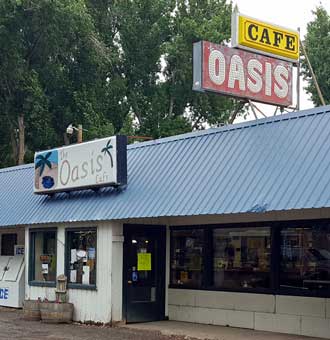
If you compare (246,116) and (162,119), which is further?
(246,116)

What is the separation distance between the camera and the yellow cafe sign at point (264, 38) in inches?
624

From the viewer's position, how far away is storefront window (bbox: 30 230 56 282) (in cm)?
1688

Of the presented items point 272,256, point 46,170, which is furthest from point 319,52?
point 272,256

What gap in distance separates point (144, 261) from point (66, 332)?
96.6 inches

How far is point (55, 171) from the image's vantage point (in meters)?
16.9

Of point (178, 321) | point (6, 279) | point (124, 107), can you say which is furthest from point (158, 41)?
point (178, 321)

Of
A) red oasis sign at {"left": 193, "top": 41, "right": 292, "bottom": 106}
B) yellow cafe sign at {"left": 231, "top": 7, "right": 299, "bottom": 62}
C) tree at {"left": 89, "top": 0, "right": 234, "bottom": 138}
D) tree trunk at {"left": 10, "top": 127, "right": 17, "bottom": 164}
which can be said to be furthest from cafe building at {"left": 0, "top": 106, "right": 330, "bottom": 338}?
tree at {"left": 89, "top": 0, "right": 234, "bottom": 138}

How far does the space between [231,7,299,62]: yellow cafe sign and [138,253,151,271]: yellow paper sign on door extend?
5.37 meters

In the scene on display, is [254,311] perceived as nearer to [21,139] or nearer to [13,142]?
[21,139]

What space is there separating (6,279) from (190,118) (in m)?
27.5

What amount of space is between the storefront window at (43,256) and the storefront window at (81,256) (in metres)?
0.89

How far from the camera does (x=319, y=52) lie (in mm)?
40094

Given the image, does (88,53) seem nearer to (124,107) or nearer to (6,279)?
(124,107)

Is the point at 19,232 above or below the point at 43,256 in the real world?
above
